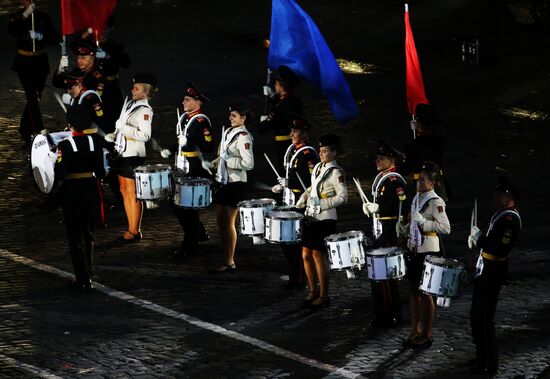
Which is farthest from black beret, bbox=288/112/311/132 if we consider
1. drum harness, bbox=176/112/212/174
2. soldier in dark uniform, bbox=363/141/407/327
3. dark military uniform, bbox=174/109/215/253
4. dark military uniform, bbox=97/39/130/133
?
dark military uniform, bbox=97/39/130/133

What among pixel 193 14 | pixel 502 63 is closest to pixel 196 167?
pixel 502 63

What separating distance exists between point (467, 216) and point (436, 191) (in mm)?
4932

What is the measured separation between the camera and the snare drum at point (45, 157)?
19.3 meters

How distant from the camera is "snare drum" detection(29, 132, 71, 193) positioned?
1927 centimetres

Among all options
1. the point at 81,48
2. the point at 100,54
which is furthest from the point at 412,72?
the point at 100,54

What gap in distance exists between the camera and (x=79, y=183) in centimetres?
1842

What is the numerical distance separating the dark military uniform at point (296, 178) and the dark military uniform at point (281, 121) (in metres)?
1.99

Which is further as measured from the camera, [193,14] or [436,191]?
[193,14]

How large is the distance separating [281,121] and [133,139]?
1.97 m

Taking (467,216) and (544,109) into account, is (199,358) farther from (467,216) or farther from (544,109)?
(544,109)

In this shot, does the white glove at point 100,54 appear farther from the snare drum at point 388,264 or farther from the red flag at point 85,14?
the snare drum at point 388,264

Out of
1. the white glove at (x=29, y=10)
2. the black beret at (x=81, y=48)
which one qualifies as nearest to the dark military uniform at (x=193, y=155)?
the black beret at (x=81, y=48)

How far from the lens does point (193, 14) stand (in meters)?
35.1

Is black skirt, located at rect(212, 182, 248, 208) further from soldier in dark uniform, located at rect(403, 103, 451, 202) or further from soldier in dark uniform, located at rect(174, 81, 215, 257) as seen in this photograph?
soldier in dark uniform, located at rect(403, 103, 451, 202)
